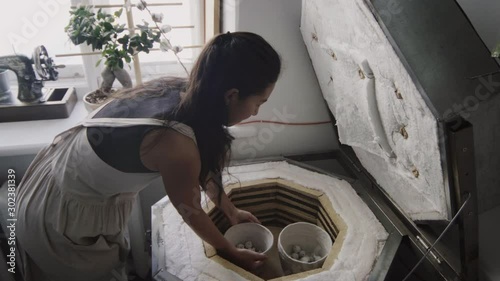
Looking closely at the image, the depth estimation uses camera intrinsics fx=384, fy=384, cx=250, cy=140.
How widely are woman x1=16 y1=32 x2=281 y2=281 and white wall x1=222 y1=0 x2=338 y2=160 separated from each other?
37 centimetres

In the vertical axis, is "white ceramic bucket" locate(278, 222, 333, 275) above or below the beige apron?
below

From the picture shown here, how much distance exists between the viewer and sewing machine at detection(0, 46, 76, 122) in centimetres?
136

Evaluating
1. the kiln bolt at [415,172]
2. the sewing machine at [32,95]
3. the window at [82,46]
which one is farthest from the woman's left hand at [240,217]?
the sewing machine at [32,95]

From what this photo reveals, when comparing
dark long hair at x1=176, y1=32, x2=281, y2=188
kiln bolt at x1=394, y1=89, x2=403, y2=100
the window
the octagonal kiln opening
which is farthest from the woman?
the window

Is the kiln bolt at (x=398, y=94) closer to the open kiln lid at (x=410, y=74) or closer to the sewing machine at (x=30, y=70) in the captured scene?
the open kiln lid at (x=410, y=74)

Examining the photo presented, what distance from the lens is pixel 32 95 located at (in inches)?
57.8

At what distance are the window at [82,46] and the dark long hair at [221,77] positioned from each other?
57cm

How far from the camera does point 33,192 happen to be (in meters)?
1.02

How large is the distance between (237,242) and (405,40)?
79 centimetres

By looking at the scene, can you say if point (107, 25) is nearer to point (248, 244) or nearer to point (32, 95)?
point (32, 95)

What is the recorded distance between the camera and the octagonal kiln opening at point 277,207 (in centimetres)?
114

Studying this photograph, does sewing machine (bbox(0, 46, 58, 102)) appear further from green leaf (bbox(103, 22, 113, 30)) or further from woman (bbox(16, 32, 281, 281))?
woman (bbox(16, 32, 281, 281))

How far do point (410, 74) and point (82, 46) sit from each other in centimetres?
132

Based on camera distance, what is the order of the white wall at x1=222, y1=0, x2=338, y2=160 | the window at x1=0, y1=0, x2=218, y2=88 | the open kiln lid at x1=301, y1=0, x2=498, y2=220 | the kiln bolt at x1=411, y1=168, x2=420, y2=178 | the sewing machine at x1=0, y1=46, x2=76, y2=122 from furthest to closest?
the window at x1=0, y1=0, x2=218, y2=88 → the sewing machine at x1=0, y1=46, x2=76, y2=122 → the white wall at x1=222, y1=0, x2=338, y2=160 → the kiln bolt at x1=411, y1=168, x2=420, y2=178 → the open kiln lid at x1=301, y1=0, x2=498, y2=220
